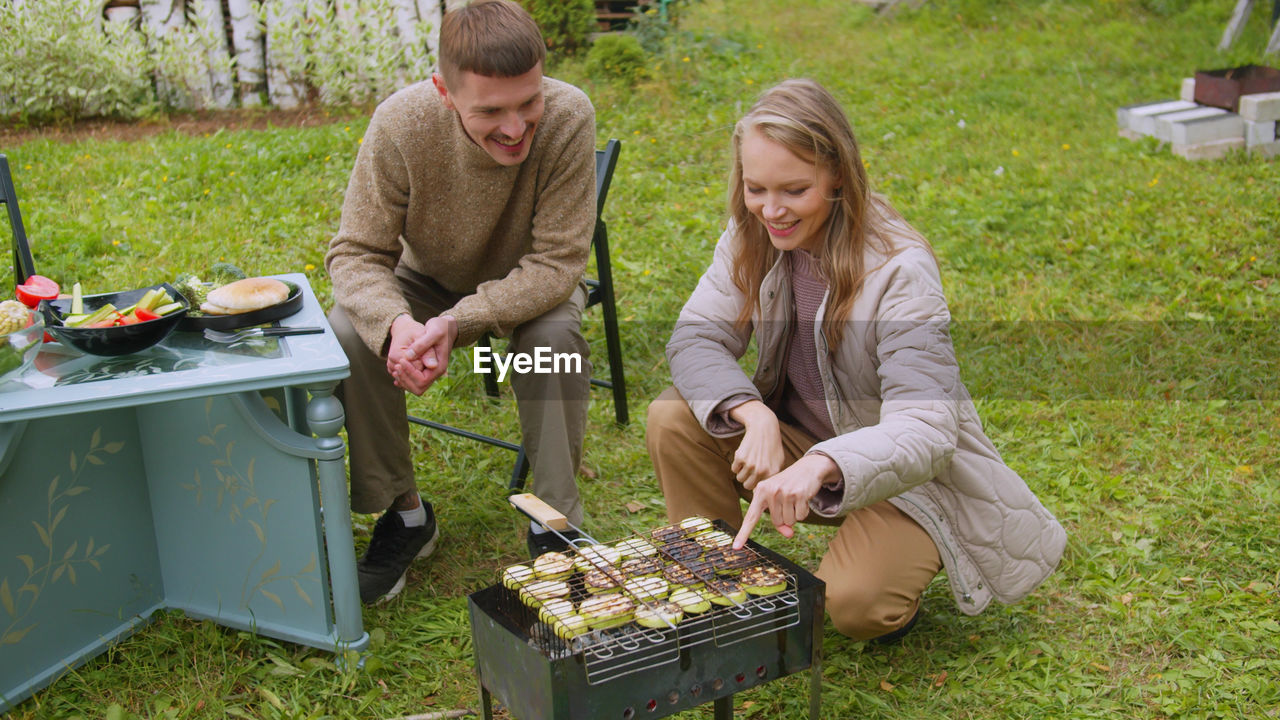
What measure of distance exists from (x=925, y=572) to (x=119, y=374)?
1.88m

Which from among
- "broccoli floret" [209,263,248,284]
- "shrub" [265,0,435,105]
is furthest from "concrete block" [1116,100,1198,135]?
"broccoli floret" [209,263,248,284]

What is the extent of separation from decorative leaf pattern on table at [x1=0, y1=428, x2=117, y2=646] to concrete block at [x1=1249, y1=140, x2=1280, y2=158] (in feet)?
20.2

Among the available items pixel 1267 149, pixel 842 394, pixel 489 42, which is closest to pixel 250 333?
pixel 489 42

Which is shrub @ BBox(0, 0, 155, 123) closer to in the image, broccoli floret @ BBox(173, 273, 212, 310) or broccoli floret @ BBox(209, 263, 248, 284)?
broccoli floret @ BBox(209, 263, 248, 284)

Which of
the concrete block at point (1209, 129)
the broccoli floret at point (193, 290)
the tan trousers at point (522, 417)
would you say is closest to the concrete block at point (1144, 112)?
the concrete block at point (1209, 129)

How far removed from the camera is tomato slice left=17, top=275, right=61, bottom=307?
2664 millimetres

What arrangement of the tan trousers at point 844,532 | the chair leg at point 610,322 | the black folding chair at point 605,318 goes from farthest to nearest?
1. the chair leg at point 610,322
2. the black folding chair at point 605,318
3. the tan trousers at point 844,532

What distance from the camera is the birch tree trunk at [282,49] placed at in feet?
22.3

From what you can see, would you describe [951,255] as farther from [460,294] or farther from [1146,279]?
[460,294]

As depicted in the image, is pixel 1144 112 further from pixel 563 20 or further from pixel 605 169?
pixel 605 169

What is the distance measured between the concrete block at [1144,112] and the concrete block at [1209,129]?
0.98 ft

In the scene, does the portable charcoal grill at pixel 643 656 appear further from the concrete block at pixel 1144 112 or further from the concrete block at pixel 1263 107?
the concrete block at pixel 1144 112

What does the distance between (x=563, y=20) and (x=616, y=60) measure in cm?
61

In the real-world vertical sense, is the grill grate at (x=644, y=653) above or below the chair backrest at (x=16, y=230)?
below
